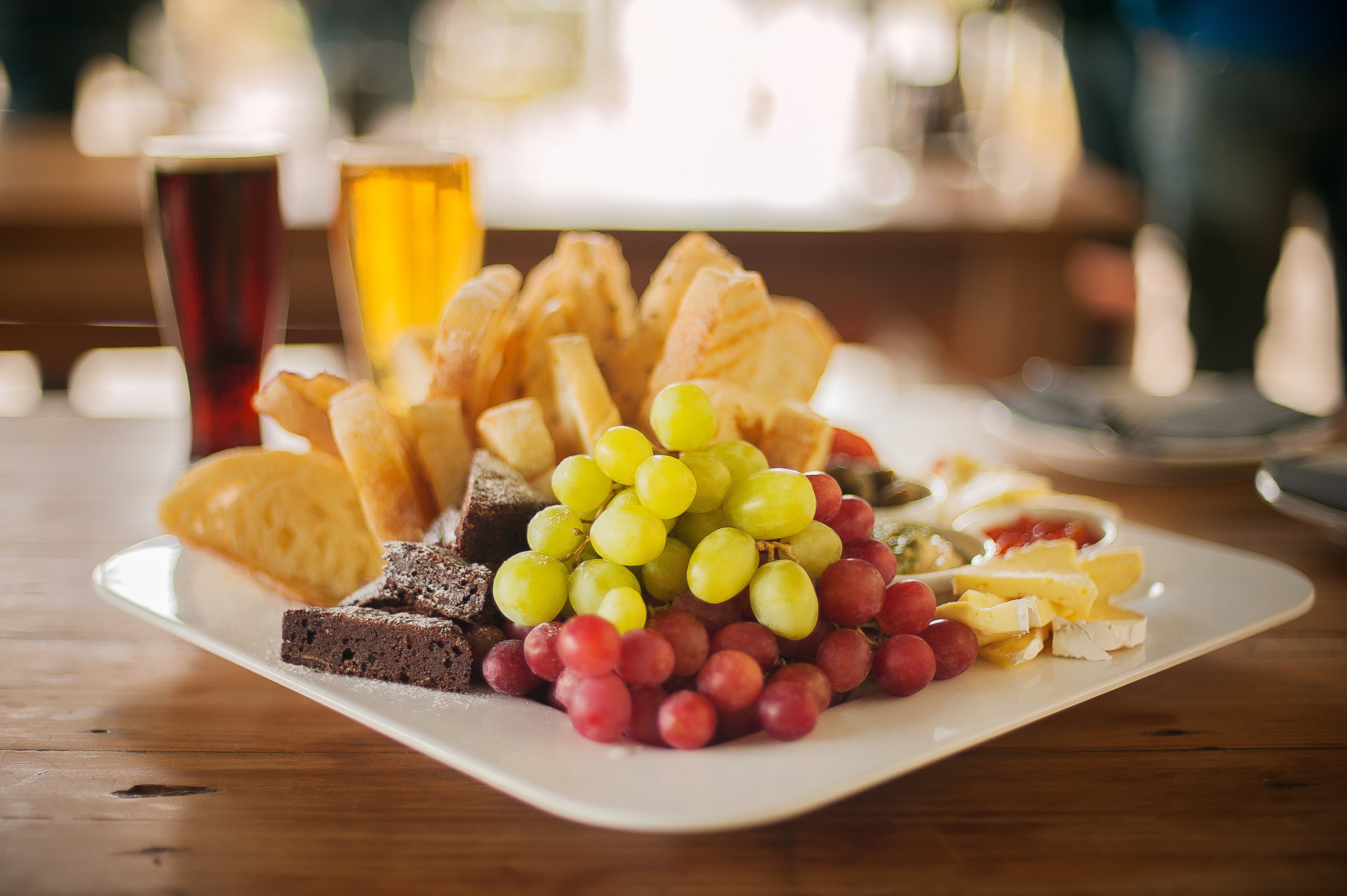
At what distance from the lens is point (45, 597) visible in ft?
2.95

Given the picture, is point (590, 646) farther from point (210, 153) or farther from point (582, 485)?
point (210, 153)

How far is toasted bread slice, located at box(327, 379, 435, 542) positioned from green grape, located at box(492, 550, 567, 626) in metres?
0.14

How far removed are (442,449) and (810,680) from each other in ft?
1.07

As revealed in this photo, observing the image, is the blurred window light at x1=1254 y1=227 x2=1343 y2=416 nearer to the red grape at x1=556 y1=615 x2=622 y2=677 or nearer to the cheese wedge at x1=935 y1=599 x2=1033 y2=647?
the cheese wedge at x1=935 y1=599 x2=1033 y2=647

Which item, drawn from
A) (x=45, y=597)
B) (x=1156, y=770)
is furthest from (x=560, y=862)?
(x=45, y=597)

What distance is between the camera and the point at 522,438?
76 cm

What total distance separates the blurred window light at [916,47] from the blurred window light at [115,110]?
217cm

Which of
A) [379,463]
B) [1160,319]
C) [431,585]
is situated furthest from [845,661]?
[1160,319]

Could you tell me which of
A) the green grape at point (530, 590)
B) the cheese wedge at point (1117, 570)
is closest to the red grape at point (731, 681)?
the green grape at point (530, 590)

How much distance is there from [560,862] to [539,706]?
0.35 feet

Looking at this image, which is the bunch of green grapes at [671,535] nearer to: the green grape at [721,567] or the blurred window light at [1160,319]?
the green grape at [721,567]

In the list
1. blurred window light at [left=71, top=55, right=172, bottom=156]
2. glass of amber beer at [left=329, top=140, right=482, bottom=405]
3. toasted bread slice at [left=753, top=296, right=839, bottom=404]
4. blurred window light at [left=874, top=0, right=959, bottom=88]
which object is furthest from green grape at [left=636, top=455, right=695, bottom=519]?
blurred window light at [left=71, top=55, right=172, bottom=156]

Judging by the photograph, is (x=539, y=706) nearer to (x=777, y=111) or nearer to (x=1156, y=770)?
(x=1156, y=770)

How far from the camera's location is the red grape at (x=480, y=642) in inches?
25.6
